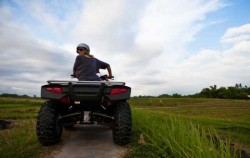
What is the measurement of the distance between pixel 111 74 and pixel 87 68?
3.31 feet

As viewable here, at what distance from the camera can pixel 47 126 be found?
18.5 feet

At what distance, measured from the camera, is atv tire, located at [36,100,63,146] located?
5.63 metres

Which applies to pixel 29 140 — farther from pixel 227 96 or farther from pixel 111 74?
pixel 227 96

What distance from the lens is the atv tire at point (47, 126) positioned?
563 cm

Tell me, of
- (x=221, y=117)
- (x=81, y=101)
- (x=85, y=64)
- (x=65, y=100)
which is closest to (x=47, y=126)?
(x=65, y=100)

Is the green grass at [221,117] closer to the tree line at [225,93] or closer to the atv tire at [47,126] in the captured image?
the atv tire at [47,126]

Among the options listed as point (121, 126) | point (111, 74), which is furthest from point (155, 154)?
point (111, 74)

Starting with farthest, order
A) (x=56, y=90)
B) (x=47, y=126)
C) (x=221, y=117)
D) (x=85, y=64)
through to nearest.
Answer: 1. (x=221, y=117)
2. (x=85, y=64)
3. (x=56, y=90)
4. (x=47, y=126)

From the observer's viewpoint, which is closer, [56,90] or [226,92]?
[56,90]

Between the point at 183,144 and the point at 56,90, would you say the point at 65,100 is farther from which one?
the point at 183,144

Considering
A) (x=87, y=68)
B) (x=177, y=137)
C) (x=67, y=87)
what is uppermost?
(x=87, y=68)

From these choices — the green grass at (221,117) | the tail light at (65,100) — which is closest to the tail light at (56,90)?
the tail light at (65,100)

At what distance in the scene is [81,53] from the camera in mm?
6797

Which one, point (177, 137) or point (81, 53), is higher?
point (81, 53)
